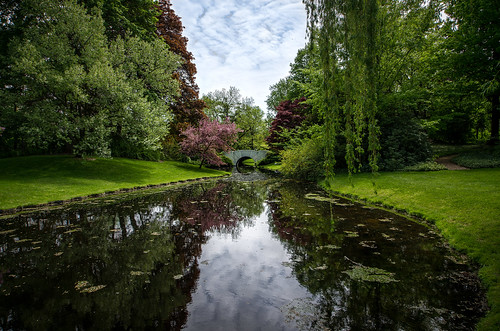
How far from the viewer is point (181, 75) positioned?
1053 inches

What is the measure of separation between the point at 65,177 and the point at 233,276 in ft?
46.5

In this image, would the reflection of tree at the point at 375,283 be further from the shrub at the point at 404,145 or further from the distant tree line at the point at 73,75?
the distant tree line at the point at 73,75

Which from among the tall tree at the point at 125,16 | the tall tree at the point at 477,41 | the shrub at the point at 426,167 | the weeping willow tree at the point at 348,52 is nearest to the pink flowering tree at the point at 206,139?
the tall tree at the point at 125,16

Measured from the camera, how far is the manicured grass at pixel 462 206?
13.1ft

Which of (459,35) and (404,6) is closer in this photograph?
(404,6)

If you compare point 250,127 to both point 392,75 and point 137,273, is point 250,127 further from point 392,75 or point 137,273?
point 137,273

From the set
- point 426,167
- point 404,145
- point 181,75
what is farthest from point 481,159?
point 181,75

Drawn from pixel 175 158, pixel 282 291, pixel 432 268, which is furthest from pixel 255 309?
pixel 175 158

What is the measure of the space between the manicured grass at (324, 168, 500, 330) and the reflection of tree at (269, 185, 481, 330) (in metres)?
0.32

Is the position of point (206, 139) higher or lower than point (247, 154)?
higher

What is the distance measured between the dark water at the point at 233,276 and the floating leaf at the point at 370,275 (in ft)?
0.06

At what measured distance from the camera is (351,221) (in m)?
7.18

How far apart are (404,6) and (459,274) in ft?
17.4

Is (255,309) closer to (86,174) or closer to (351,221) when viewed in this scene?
(351,221)
